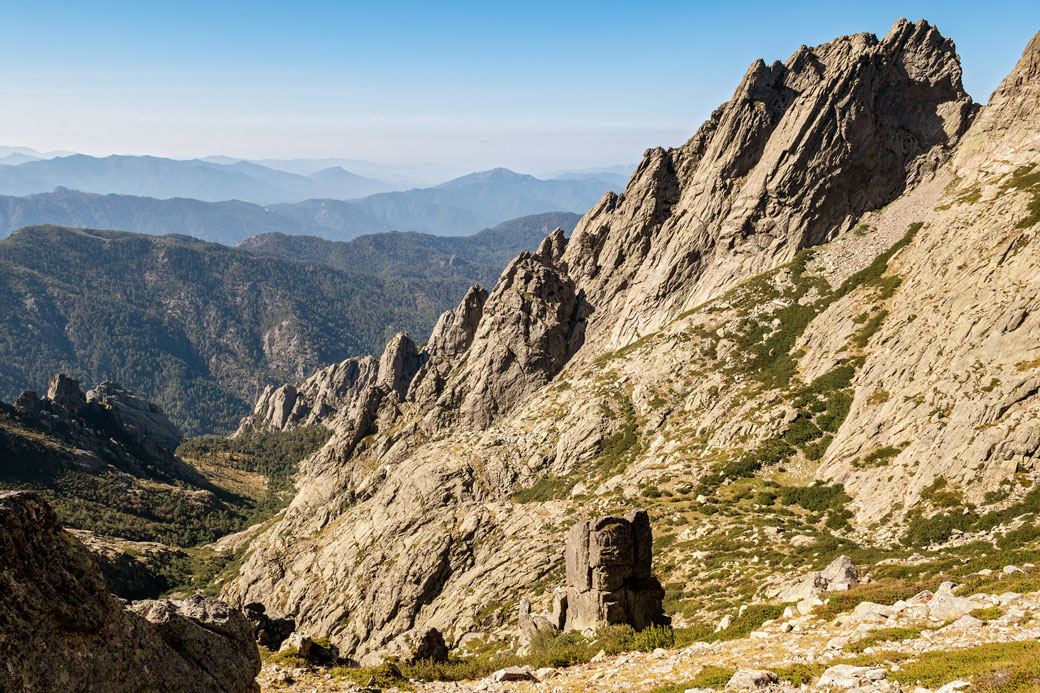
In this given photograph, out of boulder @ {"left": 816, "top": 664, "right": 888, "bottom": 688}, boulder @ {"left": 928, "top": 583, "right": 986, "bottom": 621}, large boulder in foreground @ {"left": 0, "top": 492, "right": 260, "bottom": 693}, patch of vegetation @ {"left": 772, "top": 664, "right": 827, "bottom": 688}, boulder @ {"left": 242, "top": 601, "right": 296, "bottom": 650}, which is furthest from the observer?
boulder @ {"left": 242, "top": 601, "right": 296, "bottom": 650}

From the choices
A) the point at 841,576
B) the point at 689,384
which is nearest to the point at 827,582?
the point at 841,576

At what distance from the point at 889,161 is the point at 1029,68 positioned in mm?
20762

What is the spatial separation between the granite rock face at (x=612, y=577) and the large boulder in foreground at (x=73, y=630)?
2280 cm

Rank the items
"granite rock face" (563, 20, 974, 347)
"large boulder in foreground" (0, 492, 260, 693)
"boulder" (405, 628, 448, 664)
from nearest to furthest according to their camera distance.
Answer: "large boulder in foreground" (0, 492, 260, 693), "boulder" (405, 628, 448, 664), "granite rock face" (563, 20, 974, 347)

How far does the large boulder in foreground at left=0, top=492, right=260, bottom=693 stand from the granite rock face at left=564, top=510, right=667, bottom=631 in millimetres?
22802

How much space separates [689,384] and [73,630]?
7931 centimetres

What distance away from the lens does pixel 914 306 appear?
65.4 meters

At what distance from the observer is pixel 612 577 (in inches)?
1400

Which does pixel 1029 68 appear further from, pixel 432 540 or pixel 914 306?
pixel 432 540

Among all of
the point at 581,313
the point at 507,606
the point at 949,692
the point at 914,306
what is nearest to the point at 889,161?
the point at 914,306

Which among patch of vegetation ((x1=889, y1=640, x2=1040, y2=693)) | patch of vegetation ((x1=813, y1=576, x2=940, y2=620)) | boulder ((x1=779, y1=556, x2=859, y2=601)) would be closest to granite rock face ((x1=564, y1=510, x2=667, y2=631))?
boulder ((x1=779, y1=556, x2=859, y2=601))

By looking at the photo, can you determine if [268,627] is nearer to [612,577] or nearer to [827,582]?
[612,577]

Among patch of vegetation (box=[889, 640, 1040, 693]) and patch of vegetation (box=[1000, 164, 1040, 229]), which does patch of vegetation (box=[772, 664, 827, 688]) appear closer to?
patch of vegetation (box=[889, 640, 1040, 693])

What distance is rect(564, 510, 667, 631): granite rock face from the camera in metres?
35.1
